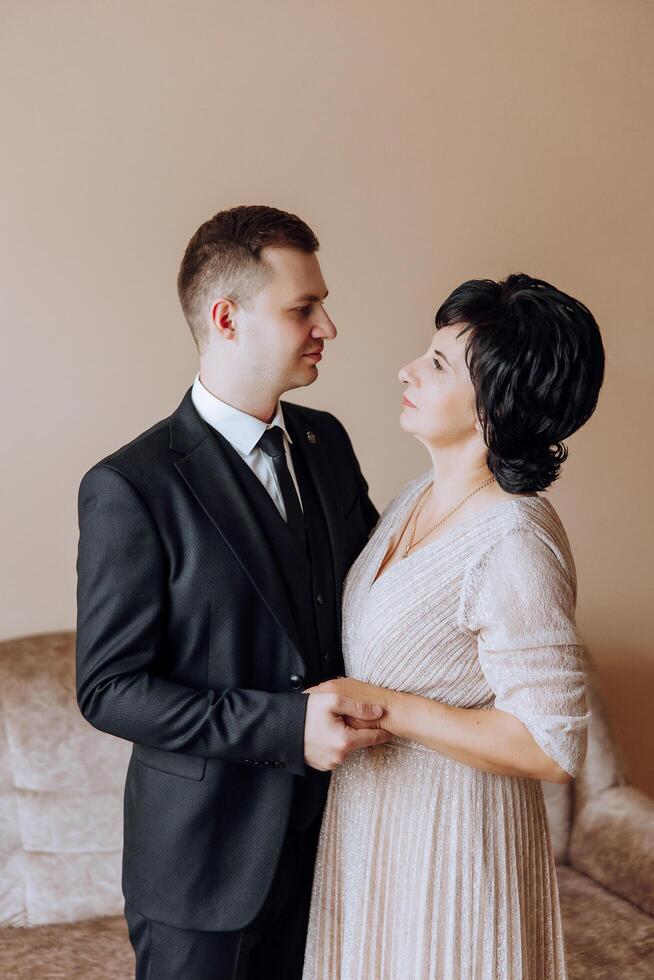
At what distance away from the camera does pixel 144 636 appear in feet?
5.41

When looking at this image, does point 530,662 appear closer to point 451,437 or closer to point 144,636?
point 451,437

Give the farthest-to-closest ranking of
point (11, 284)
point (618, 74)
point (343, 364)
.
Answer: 1. point (618, 74)
2. point (343, 364)
3. point (11, 284)

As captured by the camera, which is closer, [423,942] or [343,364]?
[423,942]

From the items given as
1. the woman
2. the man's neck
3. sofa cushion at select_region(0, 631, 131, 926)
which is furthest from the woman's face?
sofa cushion at select_region(0, 631, 131, 926)

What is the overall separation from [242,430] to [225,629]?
1.18 ft

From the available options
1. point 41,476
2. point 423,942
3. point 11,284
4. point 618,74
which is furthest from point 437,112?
point 423,942

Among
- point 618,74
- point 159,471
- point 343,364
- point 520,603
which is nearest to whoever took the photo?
point 520,603

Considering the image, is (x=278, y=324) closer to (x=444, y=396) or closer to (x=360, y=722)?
(x=444, y=396)

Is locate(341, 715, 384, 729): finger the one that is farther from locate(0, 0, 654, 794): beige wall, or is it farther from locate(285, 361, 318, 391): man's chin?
locate(0, 0, 654, 794): beige wall

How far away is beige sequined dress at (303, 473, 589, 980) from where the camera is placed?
1.60 metres

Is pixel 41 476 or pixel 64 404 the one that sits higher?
pixel 64 404

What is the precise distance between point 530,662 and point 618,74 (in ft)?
7.82

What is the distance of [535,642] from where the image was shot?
62.1 inches

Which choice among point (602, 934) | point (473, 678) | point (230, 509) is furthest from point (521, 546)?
point (602, 934)
